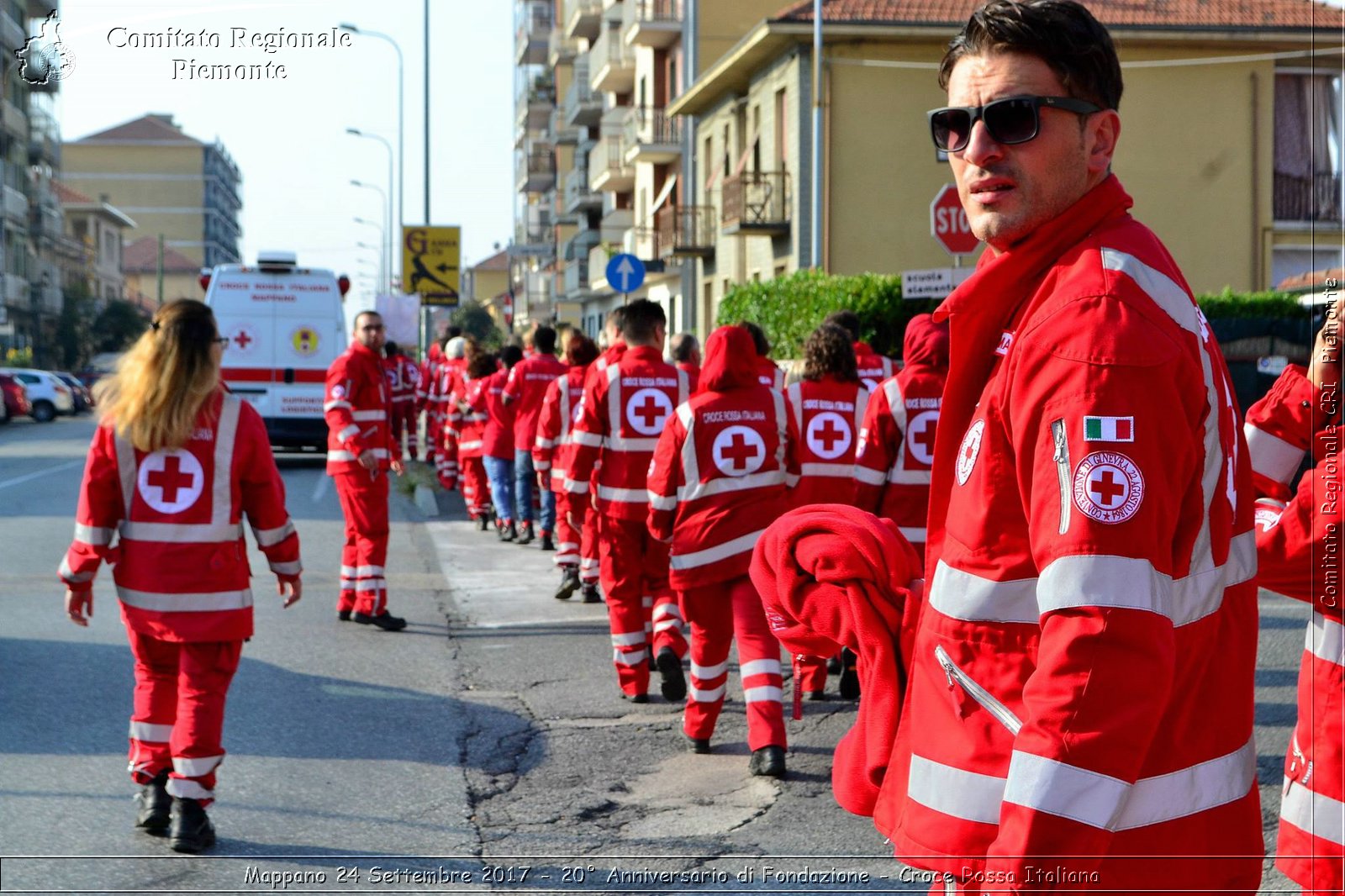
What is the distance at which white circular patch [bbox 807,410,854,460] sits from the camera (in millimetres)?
8719

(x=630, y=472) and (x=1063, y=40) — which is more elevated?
(x=1063, y=40)

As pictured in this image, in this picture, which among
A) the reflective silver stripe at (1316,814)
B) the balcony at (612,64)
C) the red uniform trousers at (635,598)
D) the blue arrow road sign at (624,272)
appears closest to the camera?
the reflective silver stripe at (1316,814)

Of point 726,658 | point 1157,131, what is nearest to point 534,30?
point 1157,131

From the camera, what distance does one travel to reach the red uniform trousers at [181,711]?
5352 mm

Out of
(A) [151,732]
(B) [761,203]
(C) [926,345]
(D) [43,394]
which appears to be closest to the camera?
(A) [151,732]

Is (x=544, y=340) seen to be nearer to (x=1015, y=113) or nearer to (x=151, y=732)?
(x=151, y=732)

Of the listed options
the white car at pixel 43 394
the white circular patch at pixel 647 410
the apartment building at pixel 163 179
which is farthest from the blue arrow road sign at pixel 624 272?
the apartment building at pixel 163 179

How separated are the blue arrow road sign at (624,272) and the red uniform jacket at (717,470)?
1274 cm

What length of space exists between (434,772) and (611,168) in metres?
48.7

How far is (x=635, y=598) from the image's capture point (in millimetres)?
8227

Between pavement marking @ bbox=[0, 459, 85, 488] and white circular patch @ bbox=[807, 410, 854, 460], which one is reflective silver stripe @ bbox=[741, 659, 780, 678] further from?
pavement marking @ bbox=[0, 459, 85, 488]

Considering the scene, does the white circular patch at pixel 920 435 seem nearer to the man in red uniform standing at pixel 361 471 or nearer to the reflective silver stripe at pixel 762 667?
the reflective silver stripe at pixel 762 667

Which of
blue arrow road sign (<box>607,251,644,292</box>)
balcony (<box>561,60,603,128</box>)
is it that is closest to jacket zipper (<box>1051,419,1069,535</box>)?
blue arrow road sign (<box>607,251,644,292</box>)

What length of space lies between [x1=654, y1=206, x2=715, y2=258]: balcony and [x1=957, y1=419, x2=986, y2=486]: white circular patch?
36.1m
